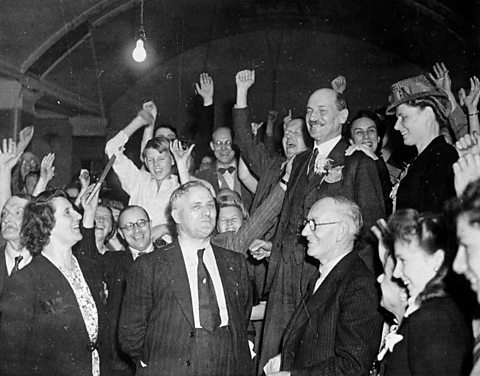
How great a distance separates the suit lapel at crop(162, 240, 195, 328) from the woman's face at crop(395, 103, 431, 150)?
58.6 inches

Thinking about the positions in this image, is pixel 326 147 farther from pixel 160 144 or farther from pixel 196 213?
pixel 160 144

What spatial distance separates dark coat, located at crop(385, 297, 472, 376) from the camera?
249cm

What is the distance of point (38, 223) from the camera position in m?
3.91

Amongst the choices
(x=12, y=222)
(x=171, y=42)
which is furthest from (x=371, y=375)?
(x=171, y=42)

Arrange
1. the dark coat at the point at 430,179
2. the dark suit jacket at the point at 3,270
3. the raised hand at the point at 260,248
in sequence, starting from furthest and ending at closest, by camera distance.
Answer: the dark suit jacket at the point at 3,270 → the raised hand at the point at 260,248 → the dark coat at the point at 430,179

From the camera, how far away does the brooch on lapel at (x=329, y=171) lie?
3848 mm

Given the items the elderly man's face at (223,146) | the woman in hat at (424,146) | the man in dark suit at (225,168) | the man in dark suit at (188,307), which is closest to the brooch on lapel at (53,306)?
the man in dark suit at (188,307)

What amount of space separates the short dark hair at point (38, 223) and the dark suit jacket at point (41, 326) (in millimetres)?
109

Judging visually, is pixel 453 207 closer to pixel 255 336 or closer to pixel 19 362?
pixel 255 336

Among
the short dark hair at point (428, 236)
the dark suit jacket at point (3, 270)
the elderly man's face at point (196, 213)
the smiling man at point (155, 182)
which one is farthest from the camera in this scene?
the smiling man at point (155, 182)

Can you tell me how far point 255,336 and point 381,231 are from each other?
154cm

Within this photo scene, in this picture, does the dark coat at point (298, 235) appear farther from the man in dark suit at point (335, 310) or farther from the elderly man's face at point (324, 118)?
the man in dark suit at point (335, 310)

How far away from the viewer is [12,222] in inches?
180

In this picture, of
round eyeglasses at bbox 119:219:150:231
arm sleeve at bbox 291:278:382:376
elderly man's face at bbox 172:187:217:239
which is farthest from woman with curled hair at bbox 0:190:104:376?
arm sleeve at bbox 291:278:382:376
